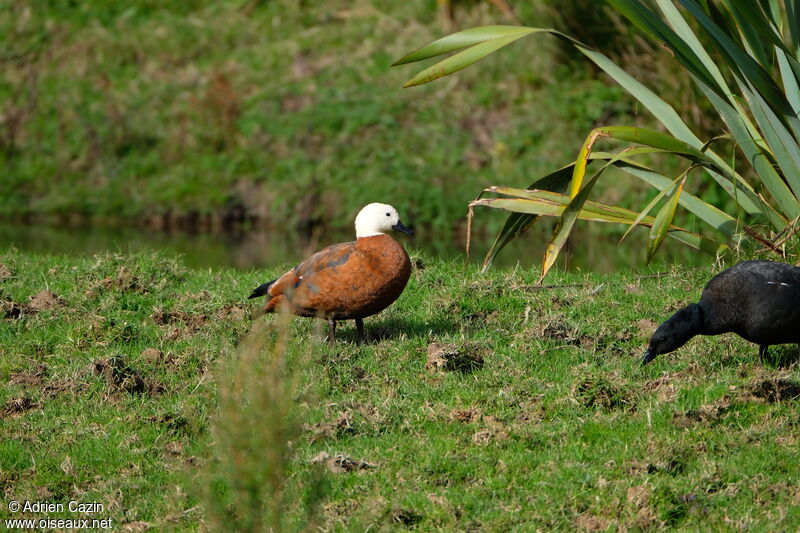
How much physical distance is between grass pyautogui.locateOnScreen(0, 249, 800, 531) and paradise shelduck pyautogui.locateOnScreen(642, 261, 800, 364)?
0.70 feet

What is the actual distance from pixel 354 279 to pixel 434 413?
1.12 metres

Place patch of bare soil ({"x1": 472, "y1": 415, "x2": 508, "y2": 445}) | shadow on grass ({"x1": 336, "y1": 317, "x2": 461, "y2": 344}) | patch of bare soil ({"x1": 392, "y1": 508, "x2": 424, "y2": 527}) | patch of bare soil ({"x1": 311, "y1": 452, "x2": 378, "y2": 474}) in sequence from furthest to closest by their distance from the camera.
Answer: shadow on grass ({"x1": 336, "y1": 317, "x2": 461, "y2": 344}) < patch of bare soil ({"x1": 472, "y1": 415, "x2": 508, "y2": 445}) < patch of bare soil ({"x1": 311, "y1": 452, "x2": 378, "y2": 474}) < patch of bare soil ({"x1": 392, "y1": 508, "x2": 424, "y2": 527})

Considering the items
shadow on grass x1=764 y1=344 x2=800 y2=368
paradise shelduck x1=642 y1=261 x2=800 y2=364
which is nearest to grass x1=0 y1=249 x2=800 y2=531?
shadow on grass x1=764 y1=344 x2=800 y2=368

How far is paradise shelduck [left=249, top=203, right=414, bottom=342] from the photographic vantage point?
20.0 ft

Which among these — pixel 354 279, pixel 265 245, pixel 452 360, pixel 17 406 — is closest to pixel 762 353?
pixel 452 360

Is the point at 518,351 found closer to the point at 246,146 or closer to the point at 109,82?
the point at 246,146

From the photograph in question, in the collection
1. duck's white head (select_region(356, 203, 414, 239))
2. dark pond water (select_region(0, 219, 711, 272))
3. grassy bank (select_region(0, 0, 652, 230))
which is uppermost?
duck's white head (select_region(356, 203, 414, 239))

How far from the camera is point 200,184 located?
572 inches

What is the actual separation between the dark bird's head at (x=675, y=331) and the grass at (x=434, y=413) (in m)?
0.14

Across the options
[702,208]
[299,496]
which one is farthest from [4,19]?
[299,496]

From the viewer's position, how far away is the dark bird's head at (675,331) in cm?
560

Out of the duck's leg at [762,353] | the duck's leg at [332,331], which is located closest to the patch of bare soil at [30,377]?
the duck's leg at [332,331]

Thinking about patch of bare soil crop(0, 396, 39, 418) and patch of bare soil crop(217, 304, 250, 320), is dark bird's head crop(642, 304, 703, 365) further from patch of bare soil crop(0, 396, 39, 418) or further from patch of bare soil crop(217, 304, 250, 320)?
patch of bare soil crop(0, 396, 39, 418)

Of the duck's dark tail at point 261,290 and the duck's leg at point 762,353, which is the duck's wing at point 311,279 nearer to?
the duck's dark tail at point 261,290
